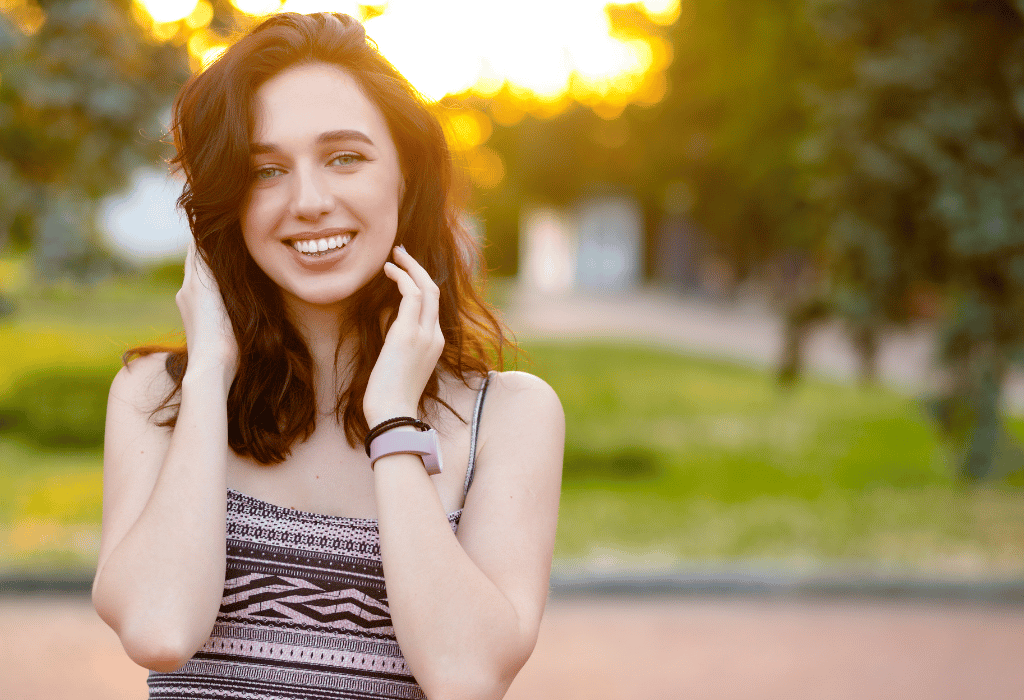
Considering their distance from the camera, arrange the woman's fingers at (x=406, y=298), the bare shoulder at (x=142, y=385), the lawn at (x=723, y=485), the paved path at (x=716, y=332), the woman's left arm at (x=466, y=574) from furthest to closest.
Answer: the paved path at (x=716, y=332) → the lawn at (x=723, y=485) → the bare shoulder at (x=142, y=385) → the woman's fingers at (x=406, y=298) → the woman's left arm at (x=466, y=574)

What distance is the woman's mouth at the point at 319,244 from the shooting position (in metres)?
1.91

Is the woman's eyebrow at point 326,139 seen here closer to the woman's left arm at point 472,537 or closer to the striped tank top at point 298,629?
the woman's left arm at point 472,537

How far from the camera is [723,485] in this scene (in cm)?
1056

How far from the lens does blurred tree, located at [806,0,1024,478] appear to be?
8.63m

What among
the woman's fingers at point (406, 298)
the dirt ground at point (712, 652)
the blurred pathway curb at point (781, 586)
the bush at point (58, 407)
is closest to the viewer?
the woman's fingers at point (406, 298)

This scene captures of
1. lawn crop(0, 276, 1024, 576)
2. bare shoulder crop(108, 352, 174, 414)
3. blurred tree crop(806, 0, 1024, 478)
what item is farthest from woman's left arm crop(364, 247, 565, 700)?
blurred tree crop(806, 0, 1024, 478)

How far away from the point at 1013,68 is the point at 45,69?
876cm

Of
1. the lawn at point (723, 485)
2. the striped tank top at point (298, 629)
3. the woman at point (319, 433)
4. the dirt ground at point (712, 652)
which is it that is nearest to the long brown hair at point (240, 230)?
the woman at point (319, 433)

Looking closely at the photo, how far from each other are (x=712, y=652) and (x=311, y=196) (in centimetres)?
485

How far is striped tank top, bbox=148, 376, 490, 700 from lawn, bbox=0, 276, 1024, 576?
7.50ft

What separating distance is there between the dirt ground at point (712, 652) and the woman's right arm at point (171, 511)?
376 cm

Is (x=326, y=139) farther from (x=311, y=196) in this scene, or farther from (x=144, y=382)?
(x=144, y=382)

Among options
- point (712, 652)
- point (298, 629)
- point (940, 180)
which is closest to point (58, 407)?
point (712, 652)

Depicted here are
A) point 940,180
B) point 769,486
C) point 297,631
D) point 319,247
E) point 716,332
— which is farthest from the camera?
Result: point 716,332
